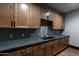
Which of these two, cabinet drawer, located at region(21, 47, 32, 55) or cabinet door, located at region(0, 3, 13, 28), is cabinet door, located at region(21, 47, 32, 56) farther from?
cabinet door, located at region(0, 3, 13, 28)

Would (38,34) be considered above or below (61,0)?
below

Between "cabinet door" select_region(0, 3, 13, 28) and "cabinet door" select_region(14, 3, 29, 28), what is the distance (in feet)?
0.49

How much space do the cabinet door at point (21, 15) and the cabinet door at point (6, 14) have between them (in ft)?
0.49

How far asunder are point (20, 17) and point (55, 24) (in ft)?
8.18

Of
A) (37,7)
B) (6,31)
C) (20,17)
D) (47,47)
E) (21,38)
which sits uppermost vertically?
(37,7)

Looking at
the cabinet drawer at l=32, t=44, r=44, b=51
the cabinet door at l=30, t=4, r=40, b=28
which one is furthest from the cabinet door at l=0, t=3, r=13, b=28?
the cabinet drawer at l=32, t=44, r=44, b=51

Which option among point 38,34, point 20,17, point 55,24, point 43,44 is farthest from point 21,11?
point 55,24

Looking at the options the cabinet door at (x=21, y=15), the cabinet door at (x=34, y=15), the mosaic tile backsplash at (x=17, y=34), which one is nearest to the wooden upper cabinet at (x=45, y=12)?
the cabinet door at (x=34, y=15)

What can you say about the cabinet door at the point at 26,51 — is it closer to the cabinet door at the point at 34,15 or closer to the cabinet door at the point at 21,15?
the cabinet door at the point at 21,15

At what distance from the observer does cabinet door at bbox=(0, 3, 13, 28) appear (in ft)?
7.11

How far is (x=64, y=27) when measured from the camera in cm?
623

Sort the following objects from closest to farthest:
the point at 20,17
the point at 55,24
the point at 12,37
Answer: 1. the point at 20,17
2. the point at 12,37
3. the point at 55,24

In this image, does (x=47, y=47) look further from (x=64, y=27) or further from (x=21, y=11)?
(x=64, y=27)

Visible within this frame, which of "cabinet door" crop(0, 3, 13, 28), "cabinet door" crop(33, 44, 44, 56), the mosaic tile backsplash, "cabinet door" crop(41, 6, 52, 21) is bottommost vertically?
"cabinet door" crop(33, 44, 44, 56)
